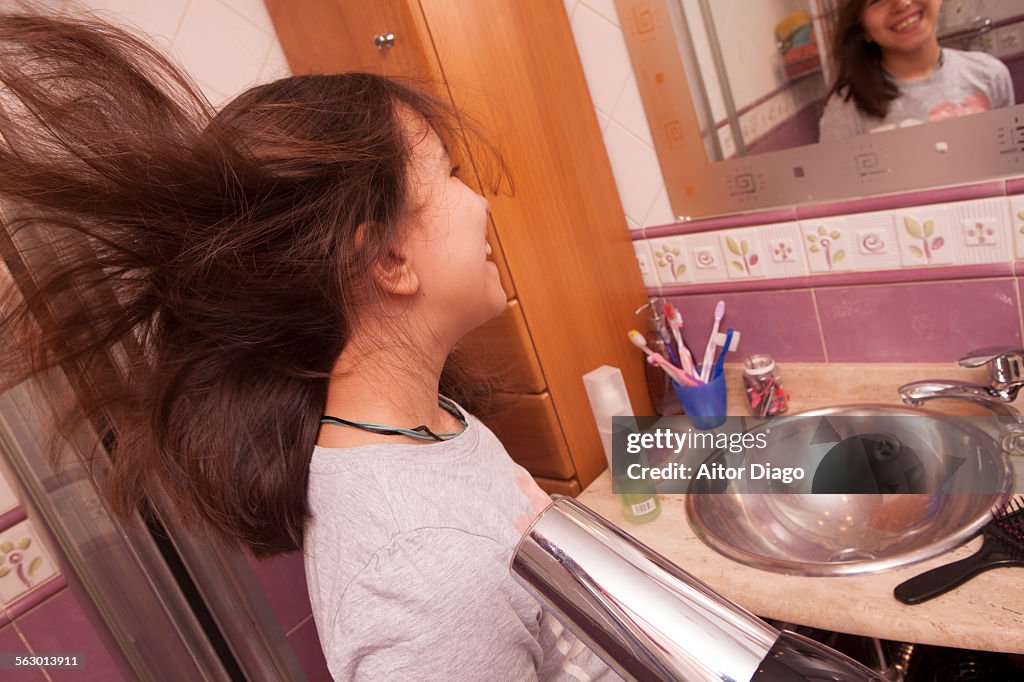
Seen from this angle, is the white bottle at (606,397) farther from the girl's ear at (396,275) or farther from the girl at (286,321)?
the girl's ear at (396,275)

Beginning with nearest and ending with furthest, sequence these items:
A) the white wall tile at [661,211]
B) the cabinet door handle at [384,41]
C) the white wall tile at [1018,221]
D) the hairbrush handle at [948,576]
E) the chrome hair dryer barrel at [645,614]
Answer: the chrome hair dryer barrel at [645,614], the hairbrush handle at [948,576], the white wall tile at [1018,221], the cabinet door handle at [384,41], the white wall tile at [661,211]

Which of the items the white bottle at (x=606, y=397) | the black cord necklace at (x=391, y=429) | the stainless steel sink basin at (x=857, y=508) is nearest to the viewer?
the black cord necklace at (x=391, y=429)

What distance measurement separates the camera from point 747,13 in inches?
41.3

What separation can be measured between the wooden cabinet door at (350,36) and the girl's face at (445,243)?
39cm

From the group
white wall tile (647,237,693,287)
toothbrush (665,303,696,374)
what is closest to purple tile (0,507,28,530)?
toothbrush (665,303,696,374)

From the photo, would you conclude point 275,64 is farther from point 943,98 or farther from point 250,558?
point 943,98

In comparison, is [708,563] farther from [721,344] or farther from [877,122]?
[877,122]

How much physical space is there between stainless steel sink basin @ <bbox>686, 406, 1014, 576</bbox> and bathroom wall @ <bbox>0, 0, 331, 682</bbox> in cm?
58

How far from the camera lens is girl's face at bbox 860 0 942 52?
0.92 meters

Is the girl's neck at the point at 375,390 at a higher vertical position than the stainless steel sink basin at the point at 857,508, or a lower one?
higher

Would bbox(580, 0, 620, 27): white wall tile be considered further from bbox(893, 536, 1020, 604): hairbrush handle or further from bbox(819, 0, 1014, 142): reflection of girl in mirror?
bbox(893, 536, 1020, 604): hairbrush handle

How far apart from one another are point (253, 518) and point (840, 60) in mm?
981

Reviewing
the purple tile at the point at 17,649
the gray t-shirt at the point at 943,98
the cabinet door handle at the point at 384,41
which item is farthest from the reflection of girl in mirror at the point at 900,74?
the purple tile at the point at 17,649

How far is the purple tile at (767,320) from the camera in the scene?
1.23 metres
